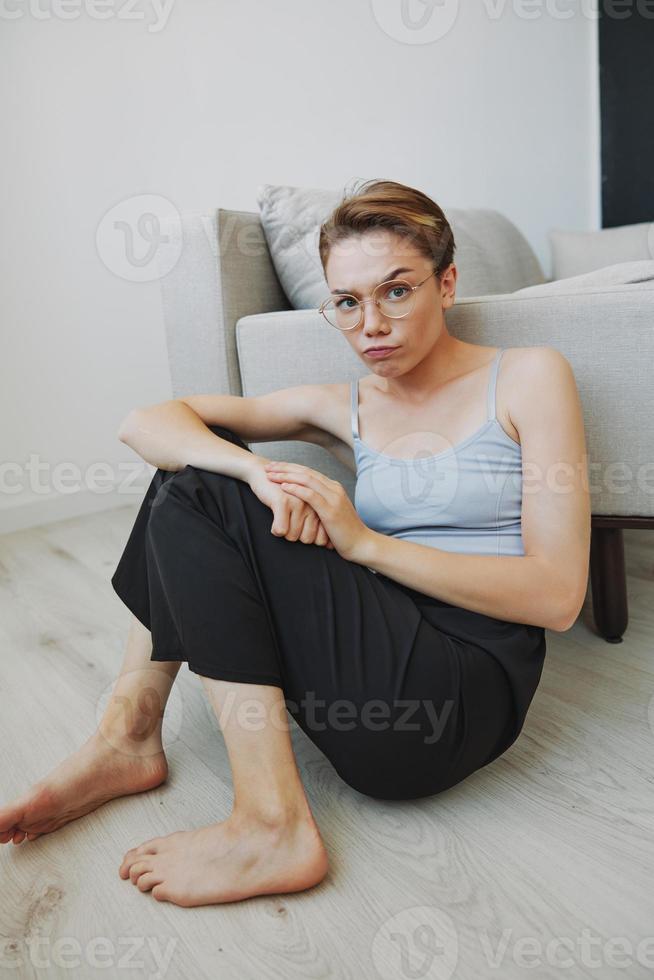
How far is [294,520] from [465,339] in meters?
0.51

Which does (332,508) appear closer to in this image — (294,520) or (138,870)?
(294,520)

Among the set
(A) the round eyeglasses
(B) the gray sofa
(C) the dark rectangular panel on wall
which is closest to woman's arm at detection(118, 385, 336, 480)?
(B) the gray sofa

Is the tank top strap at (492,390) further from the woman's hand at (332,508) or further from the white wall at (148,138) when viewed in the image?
the white wall at (148,138)

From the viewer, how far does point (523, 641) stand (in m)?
0.96

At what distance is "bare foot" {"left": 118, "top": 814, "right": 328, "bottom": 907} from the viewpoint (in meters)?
0.84

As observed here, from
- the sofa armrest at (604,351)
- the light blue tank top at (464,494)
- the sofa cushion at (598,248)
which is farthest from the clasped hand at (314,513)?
the sofa cushion at (598,248)

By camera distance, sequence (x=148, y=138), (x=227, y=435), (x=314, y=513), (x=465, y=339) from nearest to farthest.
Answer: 1. (x=314, y=513)
2. (x=227, y=435)
3. (x=465, y=339)
4. (x=148, y=138)

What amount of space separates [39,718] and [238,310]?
852 mm

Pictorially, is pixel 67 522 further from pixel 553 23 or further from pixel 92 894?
pixel 553 23

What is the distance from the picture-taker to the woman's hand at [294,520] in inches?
36.5

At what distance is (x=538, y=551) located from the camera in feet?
3.15

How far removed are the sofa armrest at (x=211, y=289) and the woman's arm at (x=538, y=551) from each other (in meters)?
0.75

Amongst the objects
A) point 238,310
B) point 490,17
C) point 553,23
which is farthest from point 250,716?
point 553,23

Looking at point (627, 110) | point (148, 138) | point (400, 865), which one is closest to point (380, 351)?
point (400, 865)
